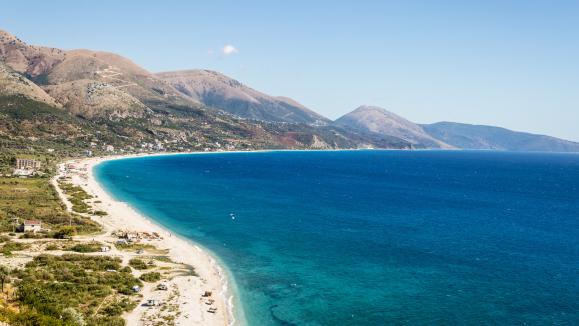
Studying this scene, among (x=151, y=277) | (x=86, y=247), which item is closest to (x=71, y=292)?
(x=151, y=277)

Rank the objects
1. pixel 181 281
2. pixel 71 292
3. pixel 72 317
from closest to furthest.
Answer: pixel 72 317, pixel 71 292, pixel 181 281

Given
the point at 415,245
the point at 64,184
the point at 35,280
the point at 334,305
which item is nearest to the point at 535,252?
the point at 415,245

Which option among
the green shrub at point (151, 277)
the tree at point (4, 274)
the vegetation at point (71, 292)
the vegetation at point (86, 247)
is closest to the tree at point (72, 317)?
the vegetation at point (71, 292)

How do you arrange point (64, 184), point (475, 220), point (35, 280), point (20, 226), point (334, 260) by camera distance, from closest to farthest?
1. point (35, 280)
2. point (334, 260)
3. point (20, 226)
4. point (475, 220)
5. point (64, 184)

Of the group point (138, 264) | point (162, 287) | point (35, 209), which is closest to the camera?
point (162, 287)

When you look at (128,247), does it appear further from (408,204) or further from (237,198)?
(408,204)

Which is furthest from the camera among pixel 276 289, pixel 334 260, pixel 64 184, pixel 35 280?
pixel 64 184

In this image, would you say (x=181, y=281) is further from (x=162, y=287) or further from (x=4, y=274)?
(x=4, y=274)
